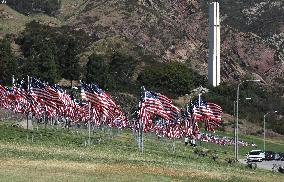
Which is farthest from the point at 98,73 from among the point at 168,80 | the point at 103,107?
the point at 103,107

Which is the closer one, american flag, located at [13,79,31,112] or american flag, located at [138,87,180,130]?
american flag, located at [138,87,180,130]

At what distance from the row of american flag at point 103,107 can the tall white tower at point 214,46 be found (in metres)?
89.4

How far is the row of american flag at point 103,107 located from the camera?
53562 mm

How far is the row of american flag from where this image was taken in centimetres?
5356

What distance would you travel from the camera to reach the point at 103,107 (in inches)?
2119

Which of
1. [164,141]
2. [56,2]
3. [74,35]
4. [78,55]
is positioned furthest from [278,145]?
[56,2]

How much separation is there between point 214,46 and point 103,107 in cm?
10906

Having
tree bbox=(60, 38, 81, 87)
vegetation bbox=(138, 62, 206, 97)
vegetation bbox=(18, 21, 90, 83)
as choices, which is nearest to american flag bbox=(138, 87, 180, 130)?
vegetation bbox=(18, 21, 90, 83)

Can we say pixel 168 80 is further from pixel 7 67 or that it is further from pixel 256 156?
pixel 256 156

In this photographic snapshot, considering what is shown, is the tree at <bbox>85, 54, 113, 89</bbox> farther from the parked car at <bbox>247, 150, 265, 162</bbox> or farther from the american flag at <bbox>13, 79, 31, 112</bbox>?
the american flag at <bbox>13, 79, 31, 112</bbox>

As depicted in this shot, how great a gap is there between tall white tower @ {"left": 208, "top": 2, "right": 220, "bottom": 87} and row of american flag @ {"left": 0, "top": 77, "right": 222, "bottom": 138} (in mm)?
89377

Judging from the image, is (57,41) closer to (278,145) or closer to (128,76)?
(128,76)

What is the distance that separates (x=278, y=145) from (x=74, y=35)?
6782 cm

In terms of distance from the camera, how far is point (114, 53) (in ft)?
499
